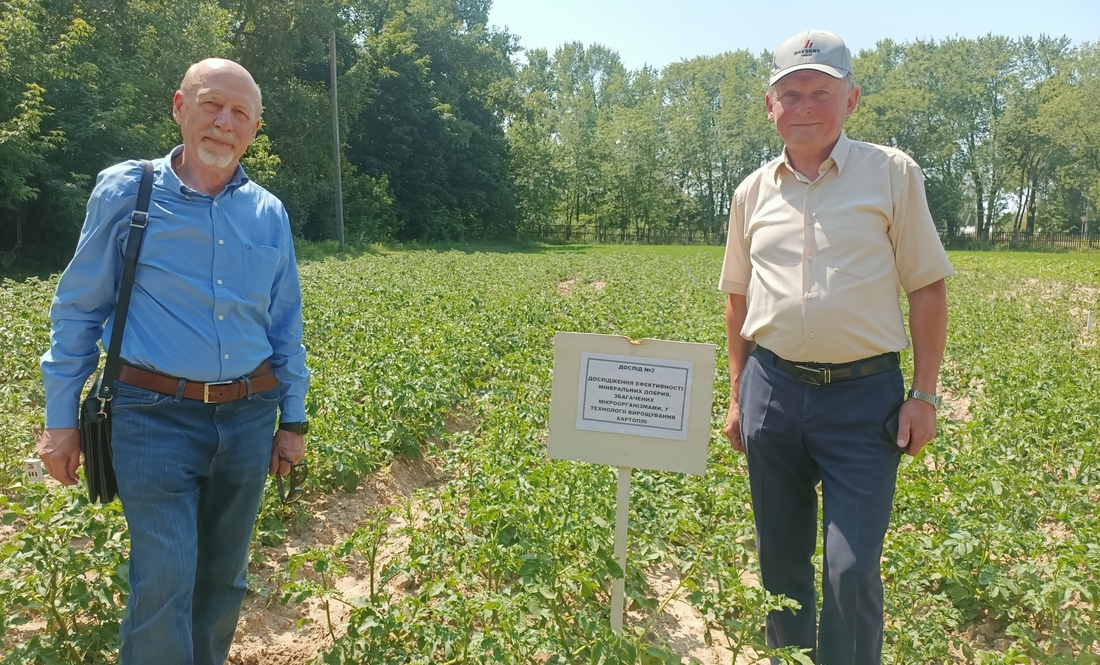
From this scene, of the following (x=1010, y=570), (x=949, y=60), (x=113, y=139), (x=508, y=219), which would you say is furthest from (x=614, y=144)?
(x=1010, y=570)

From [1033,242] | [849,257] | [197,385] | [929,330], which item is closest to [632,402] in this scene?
[849,257]

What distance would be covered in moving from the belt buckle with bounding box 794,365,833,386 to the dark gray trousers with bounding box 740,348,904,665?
1.1 inches

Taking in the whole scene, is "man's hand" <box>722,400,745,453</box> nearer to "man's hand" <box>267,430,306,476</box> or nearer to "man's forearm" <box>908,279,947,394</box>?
"man's forearm" <box>908,279,947,394</box>

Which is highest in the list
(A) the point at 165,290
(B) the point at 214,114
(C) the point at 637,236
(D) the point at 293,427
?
(C) the point at 637,236

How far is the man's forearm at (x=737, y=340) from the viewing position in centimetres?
322

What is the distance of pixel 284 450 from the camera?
294 cm

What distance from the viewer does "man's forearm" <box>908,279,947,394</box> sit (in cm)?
274

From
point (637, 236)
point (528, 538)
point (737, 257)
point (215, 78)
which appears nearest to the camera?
point (215, 78)

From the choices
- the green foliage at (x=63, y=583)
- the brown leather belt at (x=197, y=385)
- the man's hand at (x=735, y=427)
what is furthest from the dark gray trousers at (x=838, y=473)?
the green foliage at (x=63, y=583)

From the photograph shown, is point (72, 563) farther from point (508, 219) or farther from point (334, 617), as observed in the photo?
point (508, 219)

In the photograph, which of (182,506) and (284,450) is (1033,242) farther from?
(182,506)

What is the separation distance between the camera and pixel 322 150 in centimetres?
3422

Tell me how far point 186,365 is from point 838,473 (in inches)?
84.6

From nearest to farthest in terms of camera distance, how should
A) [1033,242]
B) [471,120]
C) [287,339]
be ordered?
[287,339] → [471,120] → [1033,242]
